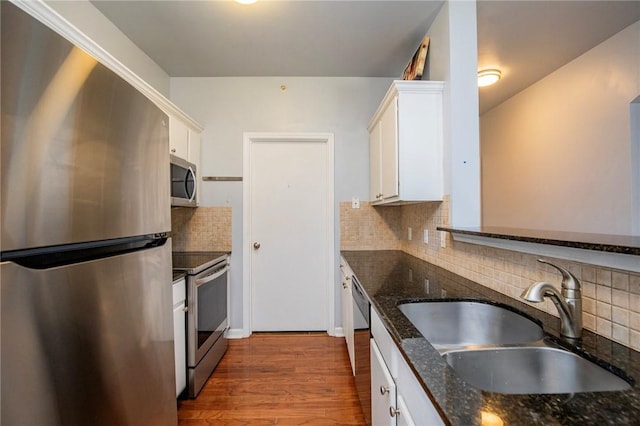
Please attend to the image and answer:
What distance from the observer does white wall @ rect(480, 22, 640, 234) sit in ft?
7.45

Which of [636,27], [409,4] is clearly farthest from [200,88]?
[636,27]

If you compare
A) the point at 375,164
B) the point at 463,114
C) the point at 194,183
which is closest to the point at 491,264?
the point at 463,114

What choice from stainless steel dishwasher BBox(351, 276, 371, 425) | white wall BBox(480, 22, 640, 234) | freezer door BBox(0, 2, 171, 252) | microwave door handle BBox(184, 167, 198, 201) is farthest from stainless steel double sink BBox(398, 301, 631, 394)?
white wall BBox(480, 22, 640, 234)

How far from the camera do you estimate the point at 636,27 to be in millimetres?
2125

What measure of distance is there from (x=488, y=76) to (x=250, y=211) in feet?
9.38

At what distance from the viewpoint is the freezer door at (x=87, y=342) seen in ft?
1.88

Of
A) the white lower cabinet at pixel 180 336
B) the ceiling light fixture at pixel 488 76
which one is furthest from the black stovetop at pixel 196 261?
the ceiling light fixture at pixel 488 76

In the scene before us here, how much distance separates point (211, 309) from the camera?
2.14 meters

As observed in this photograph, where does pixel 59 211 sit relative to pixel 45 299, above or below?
above

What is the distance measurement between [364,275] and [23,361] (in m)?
1.45

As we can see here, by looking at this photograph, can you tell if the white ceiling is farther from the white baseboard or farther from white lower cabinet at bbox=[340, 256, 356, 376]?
the white baseboard

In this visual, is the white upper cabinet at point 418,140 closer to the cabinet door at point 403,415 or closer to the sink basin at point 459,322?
the sink basin at point 459,322

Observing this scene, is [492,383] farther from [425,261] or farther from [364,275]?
[425,261]

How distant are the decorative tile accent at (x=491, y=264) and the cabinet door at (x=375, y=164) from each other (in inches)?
10.4
